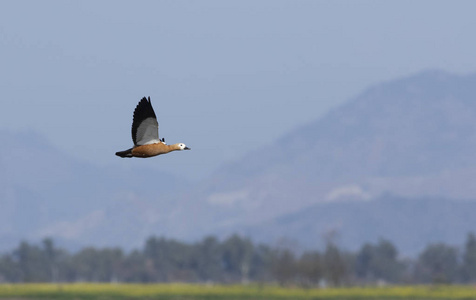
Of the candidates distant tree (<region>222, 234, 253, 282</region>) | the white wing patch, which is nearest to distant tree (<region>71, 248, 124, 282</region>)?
distant tree (<region>222, 234, 253, 282</region>)

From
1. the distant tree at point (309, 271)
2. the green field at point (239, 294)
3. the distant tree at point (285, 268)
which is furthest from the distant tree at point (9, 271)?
the green field at point (239, 294)

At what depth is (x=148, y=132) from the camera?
43.3ft

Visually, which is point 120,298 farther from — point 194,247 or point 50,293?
point 194,247

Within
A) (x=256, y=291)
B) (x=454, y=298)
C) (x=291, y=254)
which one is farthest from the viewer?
(x=291, y=254)

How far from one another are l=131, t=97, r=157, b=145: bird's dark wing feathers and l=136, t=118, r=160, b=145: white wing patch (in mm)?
66

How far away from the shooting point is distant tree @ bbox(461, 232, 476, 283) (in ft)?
611

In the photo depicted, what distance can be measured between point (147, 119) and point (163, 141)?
1.88ft

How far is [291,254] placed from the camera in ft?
454

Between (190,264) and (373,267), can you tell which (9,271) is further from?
(373,267)

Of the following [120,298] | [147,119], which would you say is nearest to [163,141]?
[147,119]

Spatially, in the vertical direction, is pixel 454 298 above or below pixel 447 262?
below

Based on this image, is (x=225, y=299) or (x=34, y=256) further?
(x=34, y=256)

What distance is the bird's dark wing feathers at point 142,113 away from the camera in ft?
44.0

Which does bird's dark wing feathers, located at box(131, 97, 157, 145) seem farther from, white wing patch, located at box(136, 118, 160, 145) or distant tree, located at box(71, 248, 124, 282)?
distant tree, located at box(71, 248, 124, 282)
